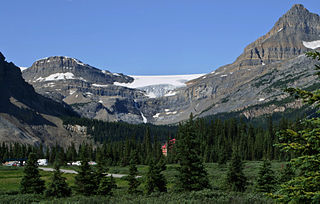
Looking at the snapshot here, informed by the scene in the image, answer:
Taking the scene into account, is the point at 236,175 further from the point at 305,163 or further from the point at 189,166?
the point at 305,163

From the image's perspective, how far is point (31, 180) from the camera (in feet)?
148

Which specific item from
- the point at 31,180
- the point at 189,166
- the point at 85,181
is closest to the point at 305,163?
the point at 189,166

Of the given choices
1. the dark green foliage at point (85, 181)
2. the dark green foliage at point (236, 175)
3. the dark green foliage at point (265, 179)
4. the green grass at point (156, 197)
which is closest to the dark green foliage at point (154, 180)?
the green grass at point (156, 197)

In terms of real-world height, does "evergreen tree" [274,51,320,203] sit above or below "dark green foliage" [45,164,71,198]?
above

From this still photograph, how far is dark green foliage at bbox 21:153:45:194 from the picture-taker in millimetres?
44812

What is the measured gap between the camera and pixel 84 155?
42.7 meters

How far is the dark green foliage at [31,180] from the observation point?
44.8 metres

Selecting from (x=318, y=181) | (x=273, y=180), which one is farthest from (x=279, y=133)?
(x=273, y=180)

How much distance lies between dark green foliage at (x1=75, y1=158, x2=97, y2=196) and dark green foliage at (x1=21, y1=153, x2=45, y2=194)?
564cm

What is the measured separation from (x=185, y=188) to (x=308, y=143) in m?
26.3

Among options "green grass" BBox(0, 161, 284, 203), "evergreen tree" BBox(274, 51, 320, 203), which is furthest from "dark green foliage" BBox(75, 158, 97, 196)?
"evergreen tree" BBox(274, 51, 320, 203)

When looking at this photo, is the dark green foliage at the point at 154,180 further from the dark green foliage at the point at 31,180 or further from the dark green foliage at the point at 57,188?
the dark green foliage at the point at 31,180

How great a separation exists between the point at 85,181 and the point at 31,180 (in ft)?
23.4

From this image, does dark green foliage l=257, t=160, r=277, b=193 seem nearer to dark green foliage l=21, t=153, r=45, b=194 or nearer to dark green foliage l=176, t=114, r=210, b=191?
dark green foliage l=176, t=114, r=210, b=191
